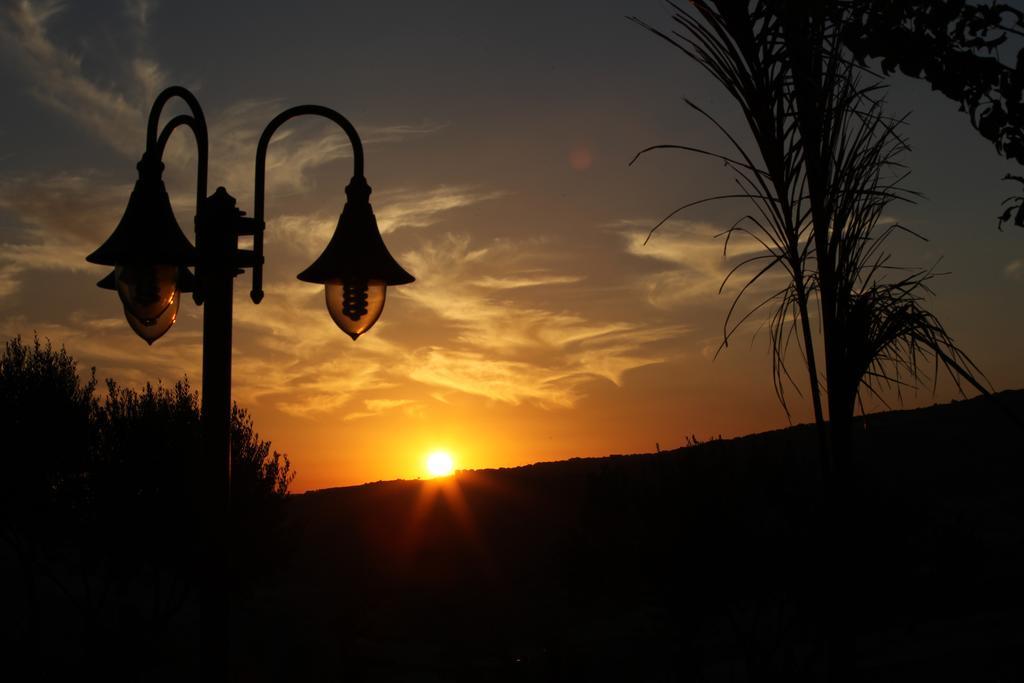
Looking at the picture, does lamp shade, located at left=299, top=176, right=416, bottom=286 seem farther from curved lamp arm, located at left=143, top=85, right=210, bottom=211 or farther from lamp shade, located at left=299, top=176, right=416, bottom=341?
curved lamp arm, located at left=143, top=85, right=210, bottom=211

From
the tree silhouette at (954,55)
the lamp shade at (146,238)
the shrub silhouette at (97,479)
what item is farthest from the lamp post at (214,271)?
the shrub silhouette at (97,479)

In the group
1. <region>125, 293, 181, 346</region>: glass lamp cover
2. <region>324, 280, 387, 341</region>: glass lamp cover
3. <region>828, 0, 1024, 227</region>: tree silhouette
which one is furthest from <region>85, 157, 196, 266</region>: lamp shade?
<region>828, 0, 1024, 227</region>: tree silhouette

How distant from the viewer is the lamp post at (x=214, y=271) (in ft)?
13.6

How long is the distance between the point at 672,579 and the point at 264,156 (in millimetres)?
12049

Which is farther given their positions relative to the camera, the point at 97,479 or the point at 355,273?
the point at 97,479

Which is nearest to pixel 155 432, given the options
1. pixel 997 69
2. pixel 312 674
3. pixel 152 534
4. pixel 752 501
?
pixel 152 534

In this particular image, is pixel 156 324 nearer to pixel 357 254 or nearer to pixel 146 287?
pixel 146 287

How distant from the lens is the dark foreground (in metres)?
14.6

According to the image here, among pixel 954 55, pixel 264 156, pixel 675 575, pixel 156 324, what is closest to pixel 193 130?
pixel 264 156

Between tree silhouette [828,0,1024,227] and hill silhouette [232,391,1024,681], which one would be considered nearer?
tree silhouette [828,0,1024,227]

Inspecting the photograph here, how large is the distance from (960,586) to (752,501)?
1068cm

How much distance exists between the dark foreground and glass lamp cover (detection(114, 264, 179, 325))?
3838mm

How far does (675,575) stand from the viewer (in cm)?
1539

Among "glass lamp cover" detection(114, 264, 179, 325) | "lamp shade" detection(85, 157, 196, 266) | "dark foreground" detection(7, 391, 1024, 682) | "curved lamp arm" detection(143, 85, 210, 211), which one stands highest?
"curved lamp arm" detection(143, 85, 210, 211)
